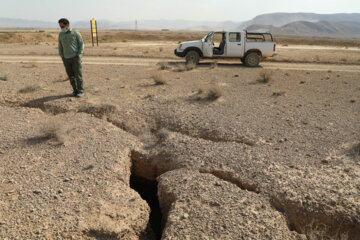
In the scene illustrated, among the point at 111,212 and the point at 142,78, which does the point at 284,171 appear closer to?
the point at 111,212

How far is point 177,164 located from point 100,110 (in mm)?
2796

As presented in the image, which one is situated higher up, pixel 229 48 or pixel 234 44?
pixel 234 44

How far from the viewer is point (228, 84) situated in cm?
977

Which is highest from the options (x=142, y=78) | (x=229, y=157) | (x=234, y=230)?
(x=142, y=78)

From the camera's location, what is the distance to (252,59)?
13.5m

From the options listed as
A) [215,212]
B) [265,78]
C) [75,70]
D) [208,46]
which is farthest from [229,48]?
[215,212]

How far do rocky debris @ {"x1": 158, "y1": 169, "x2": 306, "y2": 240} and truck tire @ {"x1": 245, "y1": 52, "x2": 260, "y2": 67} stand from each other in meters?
10.4

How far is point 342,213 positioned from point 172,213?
7.15 ft

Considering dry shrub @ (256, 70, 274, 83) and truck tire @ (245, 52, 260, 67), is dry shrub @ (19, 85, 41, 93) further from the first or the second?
truck tire @ (245, 52, 260, 67)

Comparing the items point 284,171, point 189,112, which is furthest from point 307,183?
point 189,112

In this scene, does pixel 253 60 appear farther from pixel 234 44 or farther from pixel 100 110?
pixel 100 110

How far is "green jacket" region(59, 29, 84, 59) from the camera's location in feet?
21.2

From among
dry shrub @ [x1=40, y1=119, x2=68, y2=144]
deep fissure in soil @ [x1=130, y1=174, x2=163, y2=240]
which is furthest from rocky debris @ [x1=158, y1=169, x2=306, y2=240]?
dry shrub @ [x1=40, y1=119, x2=68, y2=144]

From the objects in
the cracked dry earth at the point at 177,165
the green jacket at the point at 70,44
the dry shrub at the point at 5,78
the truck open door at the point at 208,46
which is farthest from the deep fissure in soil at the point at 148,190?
the truck open door at the point at 208,46
